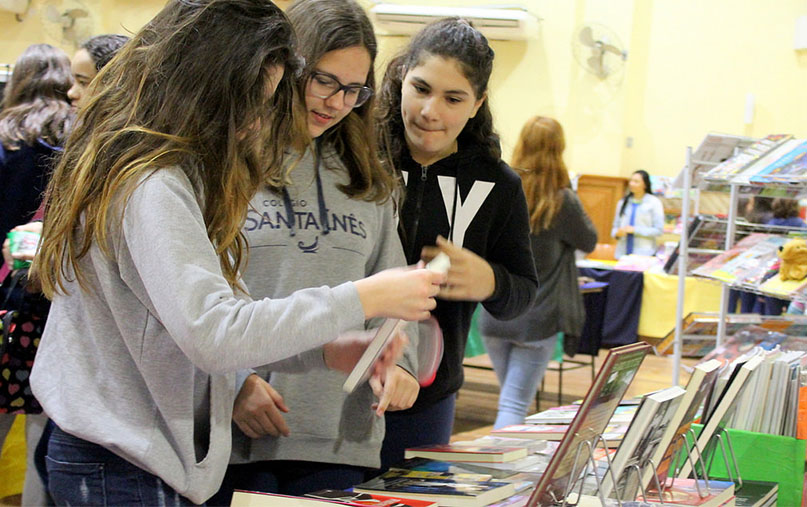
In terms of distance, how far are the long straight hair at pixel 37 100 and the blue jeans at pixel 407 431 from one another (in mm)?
1503

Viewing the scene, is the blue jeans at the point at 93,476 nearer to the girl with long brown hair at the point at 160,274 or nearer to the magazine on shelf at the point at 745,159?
the girl with long brown hair at the point at 160,274

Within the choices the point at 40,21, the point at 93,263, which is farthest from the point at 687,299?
the point at 40,21

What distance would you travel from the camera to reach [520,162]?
157 inches

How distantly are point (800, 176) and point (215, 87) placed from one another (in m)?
2.32

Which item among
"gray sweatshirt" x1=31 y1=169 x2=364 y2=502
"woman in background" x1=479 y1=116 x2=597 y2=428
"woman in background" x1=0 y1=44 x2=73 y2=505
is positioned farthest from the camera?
"woman in background" x1=479 y1=116 x2=597 y2=428

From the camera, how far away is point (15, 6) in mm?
11133

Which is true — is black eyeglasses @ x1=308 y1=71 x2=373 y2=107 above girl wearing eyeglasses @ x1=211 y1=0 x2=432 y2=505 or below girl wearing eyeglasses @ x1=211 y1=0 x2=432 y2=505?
above

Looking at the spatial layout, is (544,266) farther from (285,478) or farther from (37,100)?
(285,478)

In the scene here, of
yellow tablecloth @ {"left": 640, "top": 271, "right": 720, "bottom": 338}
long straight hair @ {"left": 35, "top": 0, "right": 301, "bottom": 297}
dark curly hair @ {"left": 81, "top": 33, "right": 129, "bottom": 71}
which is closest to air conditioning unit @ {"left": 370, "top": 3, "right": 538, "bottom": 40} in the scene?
yellow tablecloth @ {"left": 640, "top": 271, "right": 720, "bottom": 338}

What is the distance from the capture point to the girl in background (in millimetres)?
1804

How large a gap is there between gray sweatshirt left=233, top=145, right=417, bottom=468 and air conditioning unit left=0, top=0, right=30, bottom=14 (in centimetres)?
1114

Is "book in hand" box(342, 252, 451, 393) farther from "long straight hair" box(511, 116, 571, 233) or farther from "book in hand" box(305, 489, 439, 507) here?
"long straight hair" box(511, 116, 571, 233)

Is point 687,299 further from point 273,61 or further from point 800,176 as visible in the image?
point 273,61

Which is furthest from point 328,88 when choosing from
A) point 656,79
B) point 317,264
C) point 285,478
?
point 656,79
